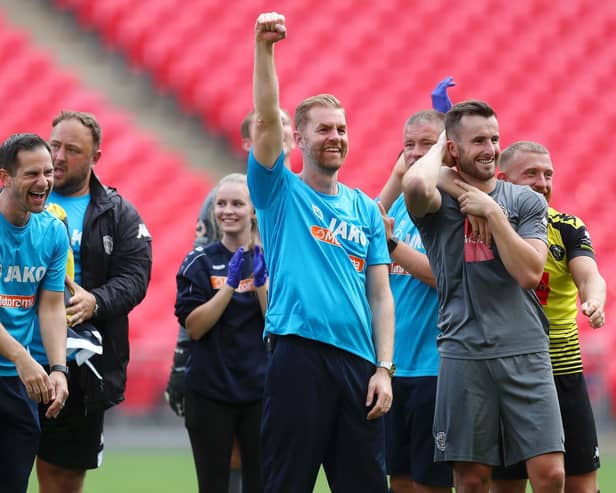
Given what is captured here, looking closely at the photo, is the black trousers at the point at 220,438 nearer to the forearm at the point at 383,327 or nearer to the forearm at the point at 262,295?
the forearm at the point at 262,295

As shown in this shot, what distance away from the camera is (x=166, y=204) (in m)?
11.7

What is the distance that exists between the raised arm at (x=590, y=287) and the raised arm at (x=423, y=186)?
711 mm

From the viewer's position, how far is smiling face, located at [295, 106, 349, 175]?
4078 mm

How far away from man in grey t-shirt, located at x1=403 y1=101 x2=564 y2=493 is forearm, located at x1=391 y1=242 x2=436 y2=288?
0.49 metres

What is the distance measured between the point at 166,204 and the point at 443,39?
4.48 m

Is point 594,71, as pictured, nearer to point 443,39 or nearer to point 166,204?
point 443,39

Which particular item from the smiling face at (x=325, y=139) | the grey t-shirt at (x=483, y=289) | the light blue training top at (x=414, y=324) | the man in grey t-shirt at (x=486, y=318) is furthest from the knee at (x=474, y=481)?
the smiling face at (x=325, y=139)

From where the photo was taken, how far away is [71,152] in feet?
16.0

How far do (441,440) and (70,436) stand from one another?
174cm

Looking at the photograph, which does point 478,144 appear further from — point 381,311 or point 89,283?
point 89,283

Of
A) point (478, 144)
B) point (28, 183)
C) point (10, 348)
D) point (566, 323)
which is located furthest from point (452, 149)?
point (10, 348)

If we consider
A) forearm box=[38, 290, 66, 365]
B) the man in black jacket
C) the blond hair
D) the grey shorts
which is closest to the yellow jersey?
the grey shorts

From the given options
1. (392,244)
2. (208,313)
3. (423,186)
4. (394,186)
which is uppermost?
(394,186)

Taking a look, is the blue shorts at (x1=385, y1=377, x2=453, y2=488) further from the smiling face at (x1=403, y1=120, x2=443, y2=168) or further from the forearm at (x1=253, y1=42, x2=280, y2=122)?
the forearm at (x1=253, y1=42, x2=280, y2=122)
